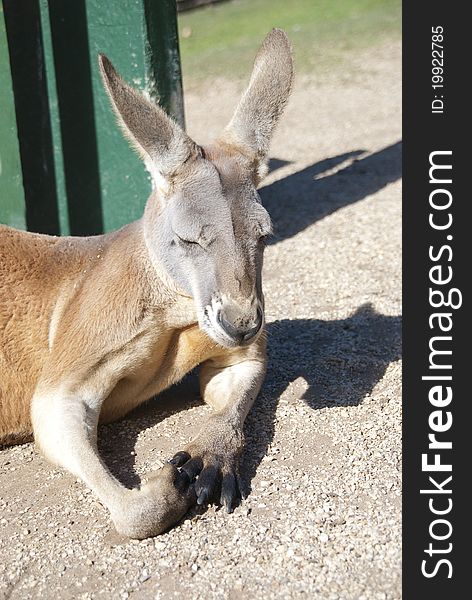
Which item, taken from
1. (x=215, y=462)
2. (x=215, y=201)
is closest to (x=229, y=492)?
(x=215, y=462)

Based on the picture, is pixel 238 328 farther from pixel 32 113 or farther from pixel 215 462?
pixel 32 113

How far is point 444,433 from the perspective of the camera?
351 centimetres

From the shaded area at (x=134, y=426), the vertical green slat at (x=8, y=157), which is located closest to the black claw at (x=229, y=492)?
the shaded area at (x=134, y=426)

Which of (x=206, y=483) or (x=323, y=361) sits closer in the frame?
(x=206, y=483)

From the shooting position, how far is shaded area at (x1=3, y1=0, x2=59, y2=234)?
601 centimetres

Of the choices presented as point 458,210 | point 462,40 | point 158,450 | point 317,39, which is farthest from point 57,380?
point 317,39

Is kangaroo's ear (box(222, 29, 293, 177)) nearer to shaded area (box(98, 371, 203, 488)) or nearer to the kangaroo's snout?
the kangaroo's snout

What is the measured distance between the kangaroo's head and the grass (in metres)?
9.30

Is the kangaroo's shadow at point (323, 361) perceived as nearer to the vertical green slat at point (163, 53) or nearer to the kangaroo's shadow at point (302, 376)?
the kangaroo's shadow at point (302, 376)

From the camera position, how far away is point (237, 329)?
330 cm

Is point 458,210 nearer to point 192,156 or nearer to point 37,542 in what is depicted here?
point 192,156

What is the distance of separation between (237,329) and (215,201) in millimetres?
533

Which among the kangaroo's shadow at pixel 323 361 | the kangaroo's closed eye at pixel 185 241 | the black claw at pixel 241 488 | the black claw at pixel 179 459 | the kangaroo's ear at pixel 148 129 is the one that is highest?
the kangaroo's ear at pixel 148 129

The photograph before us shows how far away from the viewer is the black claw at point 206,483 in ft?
11.3
